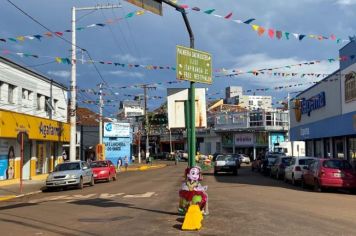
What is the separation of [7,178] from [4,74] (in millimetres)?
6144

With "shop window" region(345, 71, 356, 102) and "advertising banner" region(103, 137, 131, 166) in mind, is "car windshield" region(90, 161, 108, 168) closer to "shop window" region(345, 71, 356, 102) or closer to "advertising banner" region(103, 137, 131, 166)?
"shop window" region(345, 71, 356, 102)

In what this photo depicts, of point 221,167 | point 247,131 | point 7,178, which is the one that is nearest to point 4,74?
point 7,178

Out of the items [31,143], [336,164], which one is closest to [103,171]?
[31,143]

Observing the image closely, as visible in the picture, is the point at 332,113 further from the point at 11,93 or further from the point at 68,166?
the point at 11,93

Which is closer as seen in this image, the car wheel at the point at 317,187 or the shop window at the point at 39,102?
the car wheel at the point at 317,187

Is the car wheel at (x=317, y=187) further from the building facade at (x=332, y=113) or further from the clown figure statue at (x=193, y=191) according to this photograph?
the clown figure statue at (x=193, y=191)

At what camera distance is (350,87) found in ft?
104

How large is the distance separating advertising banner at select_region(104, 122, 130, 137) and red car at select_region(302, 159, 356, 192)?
4751 cm

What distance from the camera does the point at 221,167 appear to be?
40.5m

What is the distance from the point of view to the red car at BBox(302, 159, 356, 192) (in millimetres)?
22953

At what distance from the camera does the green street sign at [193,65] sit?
1440cm

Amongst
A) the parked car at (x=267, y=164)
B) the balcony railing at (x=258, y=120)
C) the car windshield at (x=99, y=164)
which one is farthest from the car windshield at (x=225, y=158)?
the balcony railing at (x=258, y=120)

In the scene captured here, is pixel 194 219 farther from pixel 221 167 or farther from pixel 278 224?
pixel 221 167

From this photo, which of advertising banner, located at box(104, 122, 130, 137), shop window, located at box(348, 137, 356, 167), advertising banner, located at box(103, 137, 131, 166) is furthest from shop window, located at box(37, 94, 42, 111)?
advertising banner, located at box(103, 137, 131, 166)
